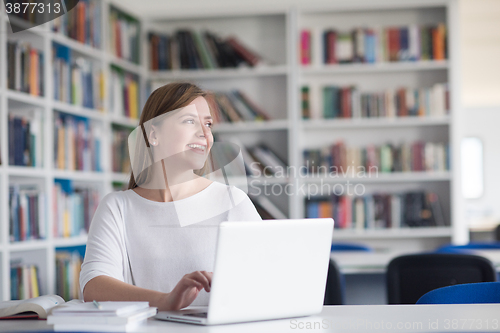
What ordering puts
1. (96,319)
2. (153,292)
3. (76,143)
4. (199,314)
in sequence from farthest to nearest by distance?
(76,143) < (153,292) < (199,314) < (96,319)

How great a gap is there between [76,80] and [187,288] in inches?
103

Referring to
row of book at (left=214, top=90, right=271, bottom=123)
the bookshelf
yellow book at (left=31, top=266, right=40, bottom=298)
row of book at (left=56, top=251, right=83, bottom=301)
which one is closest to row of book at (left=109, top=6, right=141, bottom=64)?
the bookshelf

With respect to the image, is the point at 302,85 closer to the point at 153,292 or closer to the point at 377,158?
the point at 377,158

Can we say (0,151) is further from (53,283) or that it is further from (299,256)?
(299,256)

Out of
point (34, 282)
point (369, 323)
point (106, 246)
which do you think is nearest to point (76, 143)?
point (34, 282)

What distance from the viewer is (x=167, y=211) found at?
145 cm

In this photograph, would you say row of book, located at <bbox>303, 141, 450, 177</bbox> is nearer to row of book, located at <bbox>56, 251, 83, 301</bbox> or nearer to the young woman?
row of book, located at <bbox>56, 251, 83, 301</bbox>

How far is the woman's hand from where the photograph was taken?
1.08 m

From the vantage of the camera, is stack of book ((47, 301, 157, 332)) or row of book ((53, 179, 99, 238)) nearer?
stack of book ((47, 301, 157, 332))

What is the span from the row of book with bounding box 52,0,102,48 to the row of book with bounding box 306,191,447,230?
193 cm

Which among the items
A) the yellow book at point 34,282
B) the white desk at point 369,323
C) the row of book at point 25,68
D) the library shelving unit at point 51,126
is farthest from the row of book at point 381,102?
the white desk at point 369,323

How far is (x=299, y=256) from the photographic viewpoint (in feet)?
3.49

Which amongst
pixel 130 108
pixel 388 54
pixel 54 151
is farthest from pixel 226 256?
pixel 388 54

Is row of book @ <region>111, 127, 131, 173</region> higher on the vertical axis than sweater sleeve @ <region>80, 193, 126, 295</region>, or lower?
higher
